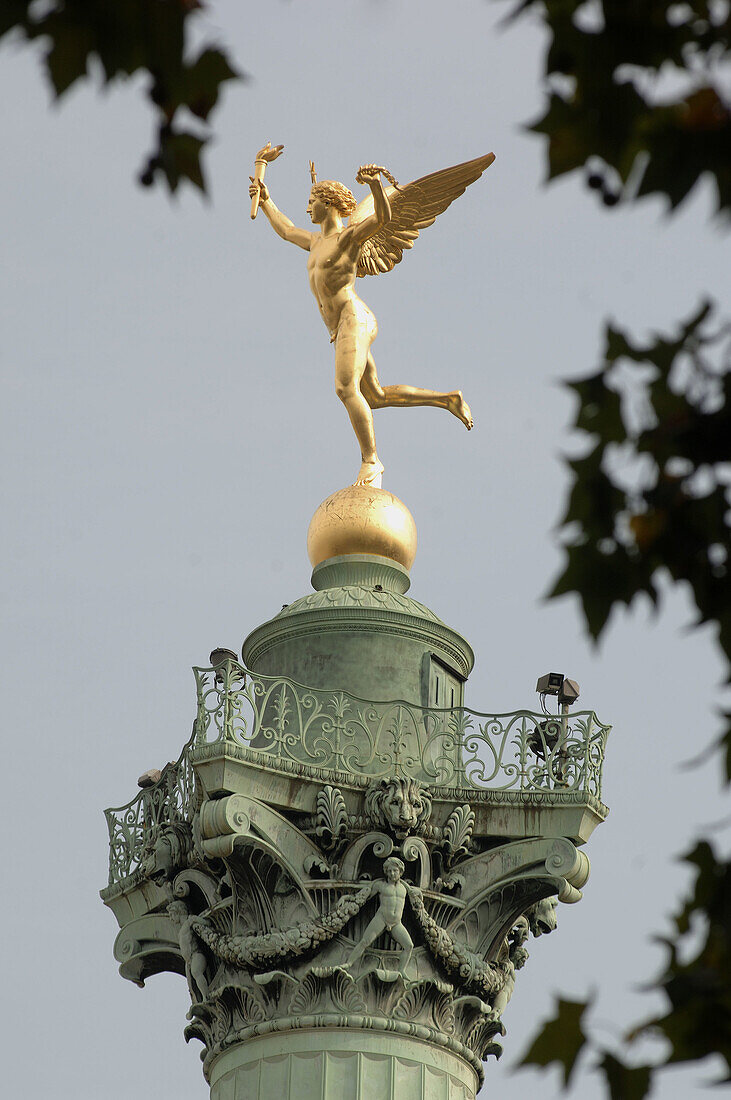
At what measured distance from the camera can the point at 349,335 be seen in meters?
28.2

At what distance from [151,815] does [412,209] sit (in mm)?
9338

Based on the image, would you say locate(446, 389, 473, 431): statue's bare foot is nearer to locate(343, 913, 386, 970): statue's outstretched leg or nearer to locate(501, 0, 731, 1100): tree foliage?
locate(343, 913, 386, 970): statue's outstretched leg

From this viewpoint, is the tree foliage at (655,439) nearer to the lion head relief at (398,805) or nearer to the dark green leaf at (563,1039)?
the dark green leaf at (563,1039)

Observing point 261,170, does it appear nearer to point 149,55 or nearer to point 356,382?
point 356,382

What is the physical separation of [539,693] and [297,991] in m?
4.29

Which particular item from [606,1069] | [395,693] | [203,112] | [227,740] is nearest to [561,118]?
[203,112]

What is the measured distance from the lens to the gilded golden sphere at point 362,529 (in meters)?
26.7

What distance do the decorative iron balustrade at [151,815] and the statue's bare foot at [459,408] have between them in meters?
7.08

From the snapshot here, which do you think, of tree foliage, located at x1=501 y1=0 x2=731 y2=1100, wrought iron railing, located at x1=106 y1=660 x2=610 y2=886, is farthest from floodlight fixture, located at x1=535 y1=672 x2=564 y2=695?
tree foliage, located at x1=501 y1=0 x2=731 y2=1100

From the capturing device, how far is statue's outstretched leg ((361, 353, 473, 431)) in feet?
94.1

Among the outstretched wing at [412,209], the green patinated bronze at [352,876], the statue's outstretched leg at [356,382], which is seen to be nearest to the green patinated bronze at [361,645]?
the green patinated bronze at [352,876]

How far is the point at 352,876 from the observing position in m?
23.5

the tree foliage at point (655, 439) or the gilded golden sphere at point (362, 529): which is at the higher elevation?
the gilded golden sphere at point (362, 529)

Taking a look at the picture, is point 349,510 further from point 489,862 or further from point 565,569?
point 565,569
